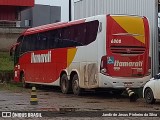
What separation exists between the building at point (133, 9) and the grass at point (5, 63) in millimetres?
7479

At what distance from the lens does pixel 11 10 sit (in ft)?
197

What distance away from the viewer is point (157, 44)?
71.2ft

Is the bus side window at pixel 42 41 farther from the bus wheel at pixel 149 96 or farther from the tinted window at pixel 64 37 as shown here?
the bus wheel at pixel 149 96

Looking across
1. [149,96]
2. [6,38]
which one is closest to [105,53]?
[149,96]

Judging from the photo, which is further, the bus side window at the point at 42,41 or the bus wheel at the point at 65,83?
the bus side window at the point at 42,41

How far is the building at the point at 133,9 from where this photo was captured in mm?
21797

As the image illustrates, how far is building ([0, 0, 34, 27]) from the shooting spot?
186 ft

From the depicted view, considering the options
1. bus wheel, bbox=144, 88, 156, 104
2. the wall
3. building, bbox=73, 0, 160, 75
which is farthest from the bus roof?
the wall

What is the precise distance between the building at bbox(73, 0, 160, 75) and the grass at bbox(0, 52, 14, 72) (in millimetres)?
7479

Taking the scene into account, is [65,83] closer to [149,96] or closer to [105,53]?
[105,53]

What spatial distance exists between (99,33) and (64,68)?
390 cm

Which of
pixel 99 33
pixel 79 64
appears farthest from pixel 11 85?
pixel 99 33

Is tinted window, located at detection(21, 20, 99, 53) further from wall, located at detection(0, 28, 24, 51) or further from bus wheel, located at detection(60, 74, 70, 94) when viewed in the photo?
wall, located at detection(0, 28, 24, 51)

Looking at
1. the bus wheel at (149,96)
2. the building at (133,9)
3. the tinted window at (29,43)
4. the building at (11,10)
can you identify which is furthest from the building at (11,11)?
the bus wheel at (149,96)
